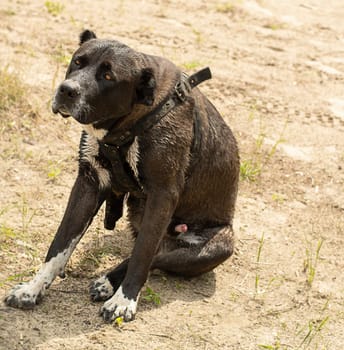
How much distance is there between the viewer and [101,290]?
4926 millimetres

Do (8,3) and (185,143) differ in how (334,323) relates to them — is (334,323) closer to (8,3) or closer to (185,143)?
(185,143)

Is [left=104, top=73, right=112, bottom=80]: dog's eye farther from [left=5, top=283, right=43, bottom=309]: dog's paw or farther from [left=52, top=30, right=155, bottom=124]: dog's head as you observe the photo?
[left=5, top=283, right=43, bottom=309]: dog's paw

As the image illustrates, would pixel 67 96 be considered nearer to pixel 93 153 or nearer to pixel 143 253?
pixel 93 153

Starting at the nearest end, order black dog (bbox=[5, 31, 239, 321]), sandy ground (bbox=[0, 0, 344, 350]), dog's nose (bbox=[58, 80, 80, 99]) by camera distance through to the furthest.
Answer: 1. dog's nose (bbox=[58, 80, 80, 99])
2. black dog (bbox=[5, 31, 239, 321])
3. sandy ground (bbox=[0, 0, 344, 350])

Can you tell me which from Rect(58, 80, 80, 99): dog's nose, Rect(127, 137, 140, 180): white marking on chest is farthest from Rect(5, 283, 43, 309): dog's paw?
Rect(58, 80, 80, 99): dog's nose

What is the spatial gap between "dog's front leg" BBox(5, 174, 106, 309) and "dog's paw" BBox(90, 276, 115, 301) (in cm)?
22

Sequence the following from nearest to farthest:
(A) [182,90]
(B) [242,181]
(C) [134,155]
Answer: (C) [134,155]
(A) [182,90]
(B) [242,181]

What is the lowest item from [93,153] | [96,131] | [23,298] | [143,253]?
[23,298]

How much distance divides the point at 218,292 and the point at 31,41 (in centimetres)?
395

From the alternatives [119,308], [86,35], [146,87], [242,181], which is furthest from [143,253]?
[242,181]

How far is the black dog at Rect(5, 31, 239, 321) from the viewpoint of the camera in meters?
4.55

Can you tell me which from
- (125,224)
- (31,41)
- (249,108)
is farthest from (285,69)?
(125,224)

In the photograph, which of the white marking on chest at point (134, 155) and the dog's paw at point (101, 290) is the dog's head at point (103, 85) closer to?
the white marking on chest at point (134, 155)

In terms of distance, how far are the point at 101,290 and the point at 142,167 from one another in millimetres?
788
